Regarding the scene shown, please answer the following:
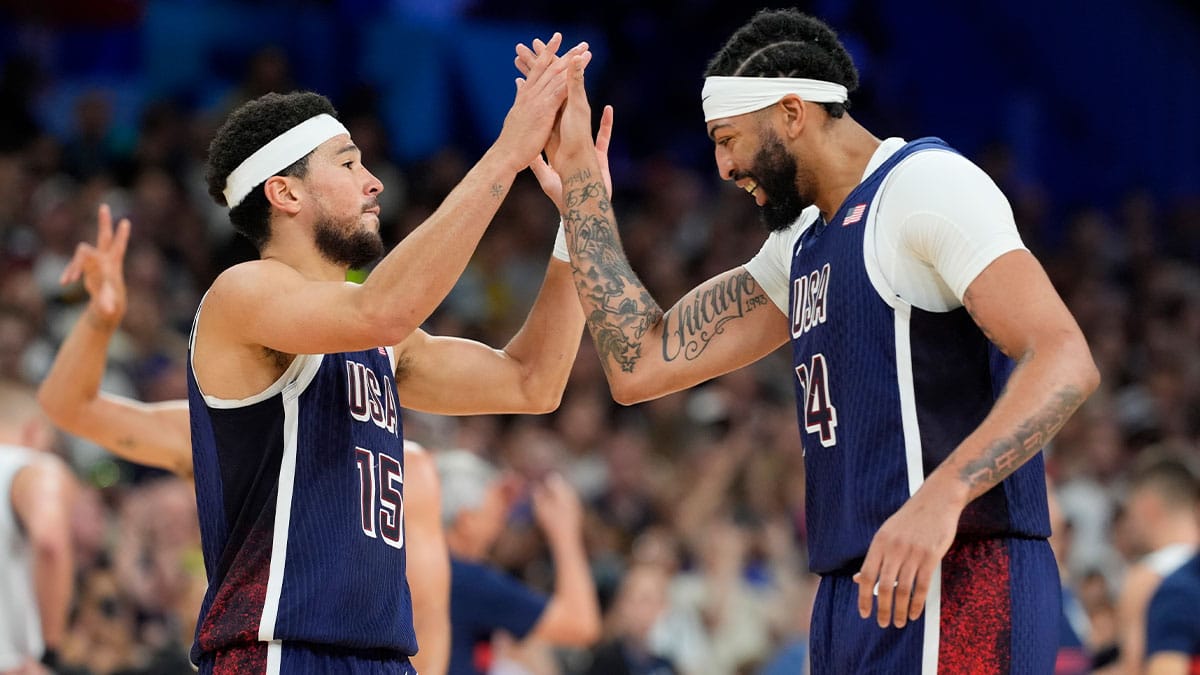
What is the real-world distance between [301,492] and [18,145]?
8539 mm

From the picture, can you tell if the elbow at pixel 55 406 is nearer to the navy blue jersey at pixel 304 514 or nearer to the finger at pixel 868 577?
the navy blue jersey at pixel 304 514

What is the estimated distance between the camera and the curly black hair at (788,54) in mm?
4488

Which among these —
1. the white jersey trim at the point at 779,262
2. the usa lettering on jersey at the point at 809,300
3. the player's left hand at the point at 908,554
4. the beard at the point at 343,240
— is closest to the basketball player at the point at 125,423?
the beard at the point at 343,240

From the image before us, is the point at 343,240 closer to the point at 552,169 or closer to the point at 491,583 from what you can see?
the point at 552,169

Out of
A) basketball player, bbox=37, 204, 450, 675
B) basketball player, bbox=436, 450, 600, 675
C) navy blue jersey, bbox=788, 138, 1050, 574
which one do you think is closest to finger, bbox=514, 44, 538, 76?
navy blue jersey, bbox=788, 138, 1050, 574

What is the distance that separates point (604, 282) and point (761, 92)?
0.75m

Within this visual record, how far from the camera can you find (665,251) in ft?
45.0

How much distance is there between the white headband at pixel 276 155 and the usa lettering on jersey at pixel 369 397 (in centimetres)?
61

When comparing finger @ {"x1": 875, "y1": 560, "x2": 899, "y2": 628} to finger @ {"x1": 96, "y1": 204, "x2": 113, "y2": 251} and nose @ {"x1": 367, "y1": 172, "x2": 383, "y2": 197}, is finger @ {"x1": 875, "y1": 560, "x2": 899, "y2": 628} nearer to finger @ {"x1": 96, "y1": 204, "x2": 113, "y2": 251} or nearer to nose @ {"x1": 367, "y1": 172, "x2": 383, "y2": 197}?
nose @ {"x1": 367, "y1": 172, "x2": 383, "y2": 197}

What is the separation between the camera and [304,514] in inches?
167

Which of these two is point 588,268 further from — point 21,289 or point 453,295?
point 453,295

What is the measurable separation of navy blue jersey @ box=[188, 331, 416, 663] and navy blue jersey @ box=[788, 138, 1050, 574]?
1.19 meters

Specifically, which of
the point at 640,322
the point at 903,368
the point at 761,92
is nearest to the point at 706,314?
the point at 640,322

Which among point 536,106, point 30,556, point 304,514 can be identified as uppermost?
point 536,106
